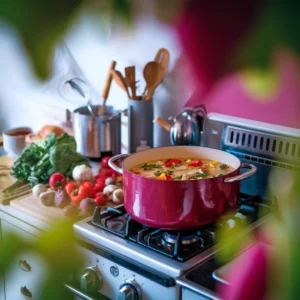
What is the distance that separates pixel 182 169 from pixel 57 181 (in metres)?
0.46

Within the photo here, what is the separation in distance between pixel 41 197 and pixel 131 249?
0.43 metres

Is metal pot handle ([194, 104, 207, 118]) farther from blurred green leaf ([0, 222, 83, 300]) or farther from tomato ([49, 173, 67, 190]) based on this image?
blurred green leaf ([0, 222, 83, 300])

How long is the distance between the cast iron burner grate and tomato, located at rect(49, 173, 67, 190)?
0.83 feet

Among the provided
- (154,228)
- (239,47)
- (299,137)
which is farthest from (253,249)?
(299,137)

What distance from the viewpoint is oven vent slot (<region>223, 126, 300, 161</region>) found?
134cm

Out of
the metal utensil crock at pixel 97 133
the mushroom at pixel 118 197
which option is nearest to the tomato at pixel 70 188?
the mushroom at pixel 118 197

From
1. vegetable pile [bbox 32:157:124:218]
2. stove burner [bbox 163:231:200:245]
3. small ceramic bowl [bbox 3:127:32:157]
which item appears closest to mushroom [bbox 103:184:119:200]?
vegetable pile [bbox 32:157:124:218]

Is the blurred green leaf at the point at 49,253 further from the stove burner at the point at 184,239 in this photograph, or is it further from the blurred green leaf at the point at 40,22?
the stove burner at the point at 184,239

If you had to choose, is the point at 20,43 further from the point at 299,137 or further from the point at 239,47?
the point at 299,137

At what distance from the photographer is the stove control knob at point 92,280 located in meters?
1.13

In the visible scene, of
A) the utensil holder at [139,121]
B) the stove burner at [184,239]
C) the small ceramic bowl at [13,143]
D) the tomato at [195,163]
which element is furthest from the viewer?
the small ceramic bowl at [13,143]

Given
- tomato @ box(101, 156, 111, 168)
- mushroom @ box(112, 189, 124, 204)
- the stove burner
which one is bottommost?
the stove burner

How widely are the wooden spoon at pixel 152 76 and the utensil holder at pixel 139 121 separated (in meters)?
0.04

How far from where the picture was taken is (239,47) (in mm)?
240
